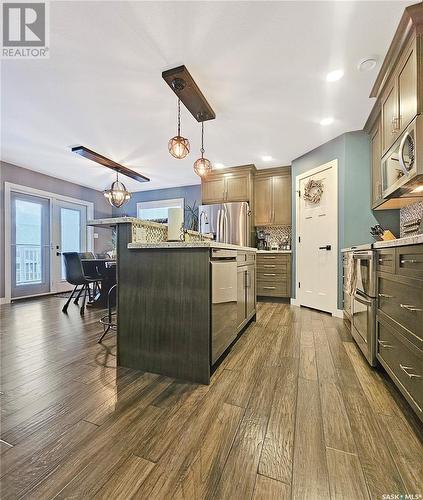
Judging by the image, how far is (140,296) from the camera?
5.80 ft

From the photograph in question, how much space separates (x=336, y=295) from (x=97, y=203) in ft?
19.7

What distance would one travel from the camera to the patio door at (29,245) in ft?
14.8

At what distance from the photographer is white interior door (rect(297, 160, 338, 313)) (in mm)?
3332

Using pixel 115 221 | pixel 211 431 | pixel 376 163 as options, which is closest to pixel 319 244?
pixel 376 163

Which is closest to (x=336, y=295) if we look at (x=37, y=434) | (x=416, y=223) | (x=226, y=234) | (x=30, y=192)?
(x=416, y=223)

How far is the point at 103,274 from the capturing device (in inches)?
161

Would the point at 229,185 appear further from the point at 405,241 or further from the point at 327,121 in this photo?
the point at 405,241

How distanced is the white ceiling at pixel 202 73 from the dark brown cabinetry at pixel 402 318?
167 cm

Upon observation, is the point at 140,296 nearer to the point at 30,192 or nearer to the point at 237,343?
the point at 237,343

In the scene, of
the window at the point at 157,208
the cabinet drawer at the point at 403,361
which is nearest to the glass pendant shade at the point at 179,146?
the cabinet drawer at the point at 403,361

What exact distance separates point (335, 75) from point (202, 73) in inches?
48.1

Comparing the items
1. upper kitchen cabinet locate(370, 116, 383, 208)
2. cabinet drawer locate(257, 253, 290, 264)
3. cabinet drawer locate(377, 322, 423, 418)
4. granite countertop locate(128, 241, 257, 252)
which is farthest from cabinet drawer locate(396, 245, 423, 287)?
cabinet drawer locate(257, 253, 290, 264)

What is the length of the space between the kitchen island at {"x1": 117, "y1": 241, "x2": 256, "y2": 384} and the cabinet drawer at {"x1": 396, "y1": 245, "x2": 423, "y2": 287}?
1111mm

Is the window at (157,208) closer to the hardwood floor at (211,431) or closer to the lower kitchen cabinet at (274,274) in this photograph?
the lower kitchen cabinet at (274,274)
